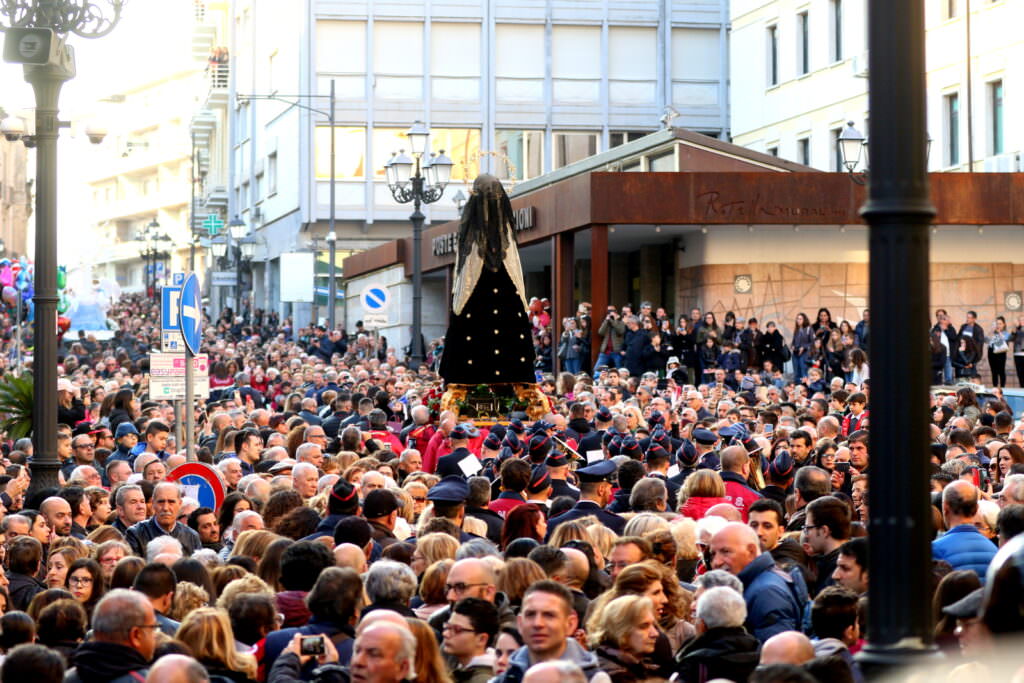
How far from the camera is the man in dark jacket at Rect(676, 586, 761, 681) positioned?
7219 millimetres

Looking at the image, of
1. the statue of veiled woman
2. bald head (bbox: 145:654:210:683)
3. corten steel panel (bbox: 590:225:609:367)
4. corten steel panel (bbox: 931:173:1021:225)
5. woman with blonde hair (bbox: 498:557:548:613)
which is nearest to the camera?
bald head (bbox: 145:654:210:683)

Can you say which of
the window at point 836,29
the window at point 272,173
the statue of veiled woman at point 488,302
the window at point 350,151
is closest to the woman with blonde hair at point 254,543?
the statue of veiled woman at point 488,302

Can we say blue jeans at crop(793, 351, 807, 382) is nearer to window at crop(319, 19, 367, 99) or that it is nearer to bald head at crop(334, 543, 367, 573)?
bald head at crop(334, 543, 367, 573)

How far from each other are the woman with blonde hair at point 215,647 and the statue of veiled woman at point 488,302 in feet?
34.7

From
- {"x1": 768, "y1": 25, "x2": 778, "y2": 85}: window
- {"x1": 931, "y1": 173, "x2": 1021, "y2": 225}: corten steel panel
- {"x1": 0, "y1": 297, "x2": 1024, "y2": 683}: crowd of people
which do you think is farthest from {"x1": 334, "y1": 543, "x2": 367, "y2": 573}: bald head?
{"x1": 768, "y1": 25, "x2": 778, "y2": 85}: window

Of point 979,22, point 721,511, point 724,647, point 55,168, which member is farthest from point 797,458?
point 979,22

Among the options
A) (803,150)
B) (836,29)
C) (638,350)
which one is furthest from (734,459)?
(803,150)

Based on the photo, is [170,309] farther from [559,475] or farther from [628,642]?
[628,642]

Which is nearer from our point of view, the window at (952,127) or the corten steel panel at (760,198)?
the corten steel panel at (760,198)

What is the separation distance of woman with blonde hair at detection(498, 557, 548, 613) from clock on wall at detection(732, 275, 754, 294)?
980 inches

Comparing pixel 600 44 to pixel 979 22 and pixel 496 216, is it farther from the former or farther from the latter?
pixel 496 216

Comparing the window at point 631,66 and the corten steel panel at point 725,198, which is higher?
the window at point 631,66

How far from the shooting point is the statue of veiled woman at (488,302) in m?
17.7

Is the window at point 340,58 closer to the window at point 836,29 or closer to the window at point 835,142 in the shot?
the window at point 835,142
